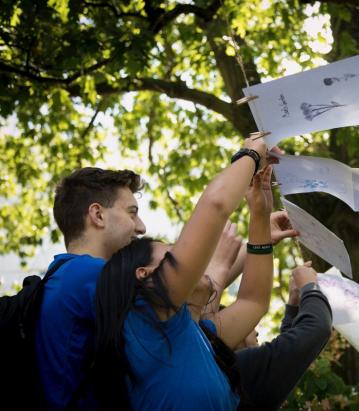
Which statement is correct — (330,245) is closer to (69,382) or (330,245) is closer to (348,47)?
(69,382)

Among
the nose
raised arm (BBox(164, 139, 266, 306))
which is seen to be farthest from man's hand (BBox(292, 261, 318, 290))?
raised arm (BBox(164, 139, 266, 306))

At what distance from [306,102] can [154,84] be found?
174 inches

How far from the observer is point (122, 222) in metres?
2.45

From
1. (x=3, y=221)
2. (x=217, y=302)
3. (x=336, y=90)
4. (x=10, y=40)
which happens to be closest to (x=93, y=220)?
(x=217, y=302)

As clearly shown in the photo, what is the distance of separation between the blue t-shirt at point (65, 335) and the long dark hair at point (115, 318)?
2.2 inches

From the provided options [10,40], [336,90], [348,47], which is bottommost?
[336,90]

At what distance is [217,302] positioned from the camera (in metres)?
2.53

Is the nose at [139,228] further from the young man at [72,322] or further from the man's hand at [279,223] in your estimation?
the man's hand at [279,223]

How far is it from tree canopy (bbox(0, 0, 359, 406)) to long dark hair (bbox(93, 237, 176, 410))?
10.8ft

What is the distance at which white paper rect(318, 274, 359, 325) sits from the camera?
8.58 ft

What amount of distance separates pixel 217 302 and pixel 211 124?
6.27 meters

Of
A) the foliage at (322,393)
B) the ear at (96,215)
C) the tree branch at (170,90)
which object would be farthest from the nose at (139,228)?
the tree branch at (170,90)

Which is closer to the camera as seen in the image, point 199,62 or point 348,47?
point 348,47

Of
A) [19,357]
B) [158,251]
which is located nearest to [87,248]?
[158,251]
